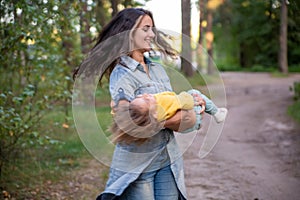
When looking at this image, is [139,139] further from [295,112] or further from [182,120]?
[295,112]

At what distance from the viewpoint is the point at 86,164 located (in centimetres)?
580

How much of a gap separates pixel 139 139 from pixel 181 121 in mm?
231

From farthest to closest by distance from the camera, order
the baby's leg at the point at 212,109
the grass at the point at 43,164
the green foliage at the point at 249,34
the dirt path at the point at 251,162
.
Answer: the green foliage at the point at 249,34 → the dirt path at the point at 251,162 → the grass at the point at 43,164 → the baby's leg at the point at 212,109

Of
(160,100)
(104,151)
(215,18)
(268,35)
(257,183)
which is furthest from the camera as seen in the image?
(215,18)

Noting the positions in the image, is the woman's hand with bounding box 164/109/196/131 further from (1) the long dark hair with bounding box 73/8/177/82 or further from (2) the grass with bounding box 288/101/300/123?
(2) the grass with bounding box 288/101/300/123

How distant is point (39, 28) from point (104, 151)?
2485 millimetres

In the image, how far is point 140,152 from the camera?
229 cm

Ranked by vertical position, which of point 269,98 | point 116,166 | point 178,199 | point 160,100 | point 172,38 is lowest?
point 269,98

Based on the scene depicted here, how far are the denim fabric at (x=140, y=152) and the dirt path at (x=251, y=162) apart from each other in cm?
228

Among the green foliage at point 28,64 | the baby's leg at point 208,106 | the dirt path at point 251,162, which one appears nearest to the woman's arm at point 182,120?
the baby's leg at point 208,106

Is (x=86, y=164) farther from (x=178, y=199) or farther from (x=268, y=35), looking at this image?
(x=268, y=35)

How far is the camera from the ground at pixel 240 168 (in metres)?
4.64

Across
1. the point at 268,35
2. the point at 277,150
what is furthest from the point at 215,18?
the point at 277,150

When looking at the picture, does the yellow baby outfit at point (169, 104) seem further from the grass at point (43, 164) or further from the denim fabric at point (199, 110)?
the grass at point (43, 164)
